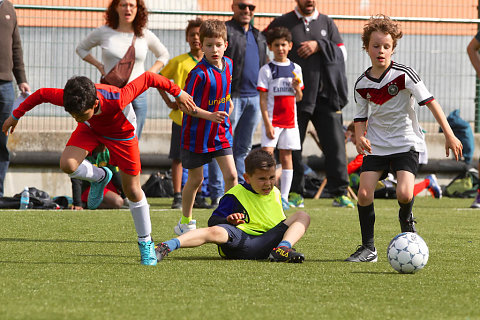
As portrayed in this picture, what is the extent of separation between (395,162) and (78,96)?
2293 millimetres

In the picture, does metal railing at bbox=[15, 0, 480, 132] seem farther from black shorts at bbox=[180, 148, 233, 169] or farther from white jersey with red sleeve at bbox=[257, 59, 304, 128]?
black shorts at bbox=[180, 148, 233, 169]

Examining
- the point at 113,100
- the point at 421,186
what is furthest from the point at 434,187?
the point at 113,100

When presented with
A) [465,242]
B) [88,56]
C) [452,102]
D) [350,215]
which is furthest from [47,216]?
[452,102]

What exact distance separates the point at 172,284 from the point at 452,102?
9.45m

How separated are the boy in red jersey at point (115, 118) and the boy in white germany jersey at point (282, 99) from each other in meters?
4.46

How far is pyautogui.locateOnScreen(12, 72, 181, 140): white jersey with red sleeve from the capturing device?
559 cm

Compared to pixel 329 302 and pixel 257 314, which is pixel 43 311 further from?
Answer: pixel 329 302

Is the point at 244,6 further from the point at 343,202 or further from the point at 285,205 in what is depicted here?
the point at 343,202

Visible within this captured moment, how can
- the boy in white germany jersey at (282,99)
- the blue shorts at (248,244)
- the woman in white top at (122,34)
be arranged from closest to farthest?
1. the blue shorts at (248,244)
2. the woman in white top at (122,34)
3. the boy in white germany jersey at (282,99)

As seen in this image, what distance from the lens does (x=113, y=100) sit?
558 cm

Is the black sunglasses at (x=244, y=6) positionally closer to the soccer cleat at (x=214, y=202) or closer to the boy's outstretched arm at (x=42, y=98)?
the soccer cleat at (x=214, y=202)

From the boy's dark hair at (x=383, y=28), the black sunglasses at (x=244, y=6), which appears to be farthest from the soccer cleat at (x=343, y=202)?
the boy's dark hair at (x=383, y=28)

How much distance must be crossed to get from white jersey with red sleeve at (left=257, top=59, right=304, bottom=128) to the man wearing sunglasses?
253mm

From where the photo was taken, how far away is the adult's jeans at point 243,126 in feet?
34.7
